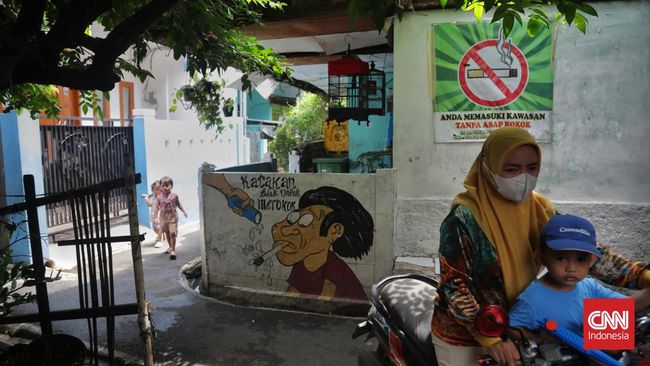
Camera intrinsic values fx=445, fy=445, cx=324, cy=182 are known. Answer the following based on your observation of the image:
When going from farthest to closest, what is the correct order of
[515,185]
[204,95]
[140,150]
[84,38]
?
[140,150], [204,95], [84,38], [515,185]

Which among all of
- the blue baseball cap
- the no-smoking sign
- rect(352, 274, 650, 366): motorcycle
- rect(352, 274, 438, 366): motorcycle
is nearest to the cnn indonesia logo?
rect(352, 274, 650, 366): motorcycle

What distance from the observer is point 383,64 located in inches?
364

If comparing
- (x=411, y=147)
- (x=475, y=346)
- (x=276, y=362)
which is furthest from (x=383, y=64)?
(x=475, y=346)

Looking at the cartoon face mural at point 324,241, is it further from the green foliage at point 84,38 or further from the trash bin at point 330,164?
the trash bin at point 330,164

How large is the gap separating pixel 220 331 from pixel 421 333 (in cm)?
305

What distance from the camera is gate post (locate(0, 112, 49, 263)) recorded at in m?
6.82

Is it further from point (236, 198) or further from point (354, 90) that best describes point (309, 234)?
point (354, 90)

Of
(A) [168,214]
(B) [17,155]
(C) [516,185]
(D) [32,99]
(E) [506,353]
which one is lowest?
(A) [168,214]

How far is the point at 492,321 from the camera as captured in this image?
5.30 feet

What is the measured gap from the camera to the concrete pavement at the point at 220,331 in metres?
4.11

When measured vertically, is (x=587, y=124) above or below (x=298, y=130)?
below

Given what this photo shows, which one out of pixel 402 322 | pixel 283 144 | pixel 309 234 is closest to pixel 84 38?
pixel 402 322

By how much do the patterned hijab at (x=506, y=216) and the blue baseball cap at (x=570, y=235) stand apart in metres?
0.15

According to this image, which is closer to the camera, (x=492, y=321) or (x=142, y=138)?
(x=492, y=321)
